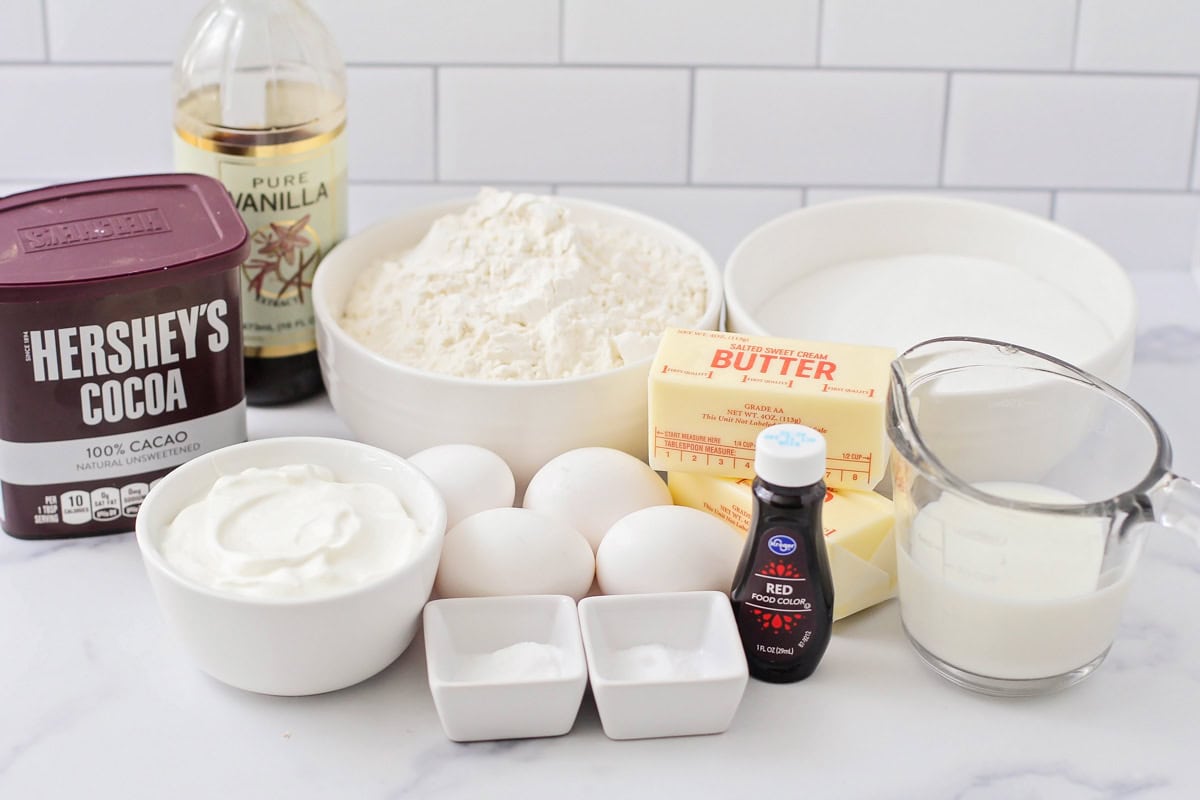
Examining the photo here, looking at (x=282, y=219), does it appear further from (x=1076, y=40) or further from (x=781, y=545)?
(x=1076, y=40)

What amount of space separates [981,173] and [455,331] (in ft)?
2.17

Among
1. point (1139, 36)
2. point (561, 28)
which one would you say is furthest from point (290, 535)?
point (1139, 36)

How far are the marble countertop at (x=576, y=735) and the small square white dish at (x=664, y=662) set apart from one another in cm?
2

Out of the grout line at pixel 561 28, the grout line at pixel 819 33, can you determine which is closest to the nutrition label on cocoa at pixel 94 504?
the grout line at pixel 561 28

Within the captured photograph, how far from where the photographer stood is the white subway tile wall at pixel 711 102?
138 centimetres

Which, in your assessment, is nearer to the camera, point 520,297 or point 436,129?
point 520,297

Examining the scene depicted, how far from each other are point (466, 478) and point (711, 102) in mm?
598

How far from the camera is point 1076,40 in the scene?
1393 mm

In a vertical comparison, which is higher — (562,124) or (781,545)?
(562,124)

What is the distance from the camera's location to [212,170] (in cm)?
113

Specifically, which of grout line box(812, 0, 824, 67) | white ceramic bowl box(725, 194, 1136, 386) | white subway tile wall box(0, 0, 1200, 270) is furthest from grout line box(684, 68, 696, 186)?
white ceramic bowl box(725, 194, 1136, 386)

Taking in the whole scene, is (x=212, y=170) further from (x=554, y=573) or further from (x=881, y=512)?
(x=881, y=512)

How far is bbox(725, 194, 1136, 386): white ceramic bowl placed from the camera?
3.74ft

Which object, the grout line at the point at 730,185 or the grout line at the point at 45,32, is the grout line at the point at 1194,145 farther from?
the grout line at the point at 45,32
